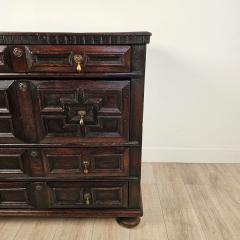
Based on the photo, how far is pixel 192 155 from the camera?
1.82 metres

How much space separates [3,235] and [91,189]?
1.72ft

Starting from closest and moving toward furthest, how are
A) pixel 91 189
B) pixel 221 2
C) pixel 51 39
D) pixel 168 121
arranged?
pixel 51 39, pixel 91 189, pixel 221 2, pixel 168 121

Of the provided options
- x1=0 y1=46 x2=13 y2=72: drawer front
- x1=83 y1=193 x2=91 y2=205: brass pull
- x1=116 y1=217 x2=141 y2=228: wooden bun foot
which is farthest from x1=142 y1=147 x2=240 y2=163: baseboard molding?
x1=0 y1=46 x2=13 y2=72: drawer front

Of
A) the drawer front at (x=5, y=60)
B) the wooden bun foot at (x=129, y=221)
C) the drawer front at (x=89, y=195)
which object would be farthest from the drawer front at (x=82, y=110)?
the wooden bun foot at (x=129, y=221)

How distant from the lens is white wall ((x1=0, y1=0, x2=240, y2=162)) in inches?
56.8

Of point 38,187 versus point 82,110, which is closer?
point 82,110

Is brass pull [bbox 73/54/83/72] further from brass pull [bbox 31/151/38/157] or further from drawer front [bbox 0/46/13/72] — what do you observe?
brass pull [bbox 31/151/38/157]

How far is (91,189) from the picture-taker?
1.18 metres

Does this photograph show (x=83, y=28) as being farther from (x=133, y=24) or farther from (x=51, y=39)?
(x=51, y=39)

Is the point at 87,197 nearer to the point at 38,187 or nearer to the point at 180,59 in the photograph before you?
the point at 38,187

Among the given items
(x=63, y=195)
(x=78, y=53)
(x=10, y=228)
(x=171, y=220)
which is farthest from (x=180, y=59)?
(x=10, y=228)

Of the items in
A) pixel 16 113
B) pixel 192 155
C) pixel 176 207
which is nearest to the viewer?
pixel 16 113

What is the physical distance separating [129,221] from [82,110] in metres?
0.67

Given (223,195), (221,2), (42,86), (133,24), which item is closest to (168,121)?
(223,195)
